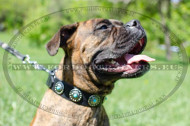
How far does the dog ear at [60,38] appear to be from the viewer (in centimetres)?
291

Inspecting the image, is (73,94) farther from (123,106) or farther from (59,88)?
(123,106)

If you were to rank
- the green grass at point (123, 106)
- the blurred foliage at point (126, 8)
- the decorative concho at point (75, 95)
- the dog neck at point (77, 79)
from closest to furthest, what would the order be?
the decorative concho at point (75, 95), the dog neck at point (77, 79), the green grass at point (123, 106), the blurred foliage at point (126, 8)

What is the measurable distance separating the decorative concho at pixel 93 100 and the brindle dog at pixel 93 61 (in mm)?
60

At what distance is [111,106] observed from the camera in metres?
6.08

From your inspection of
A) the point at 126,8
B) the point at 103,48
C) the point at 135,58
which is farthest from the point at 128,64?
the point at 126,8

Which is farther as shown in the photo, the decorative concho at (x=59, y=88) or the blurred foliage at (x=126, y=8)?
the blurred foliage at (x=126, y=8)

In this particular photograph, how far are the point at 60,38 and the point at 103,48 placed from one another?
481 millimetres

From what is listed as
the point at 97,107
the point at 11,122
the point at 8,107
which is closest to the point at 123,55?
the point at 97,107

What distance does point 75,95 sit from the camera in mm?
2836

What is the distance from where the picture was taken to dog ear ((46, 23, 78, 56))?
2912 mm

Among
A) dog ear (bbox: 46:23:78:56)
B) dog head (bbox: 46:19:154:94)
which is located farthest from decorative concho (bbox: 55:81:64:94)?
dog ear (bbox: 46:23:78:56)

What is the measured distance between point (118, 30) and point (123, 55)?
0.28 metres

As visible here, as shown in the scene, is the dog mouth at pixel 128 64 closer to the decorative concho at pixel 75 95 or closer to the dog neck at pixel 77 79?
the dog neck at pixel 77 79

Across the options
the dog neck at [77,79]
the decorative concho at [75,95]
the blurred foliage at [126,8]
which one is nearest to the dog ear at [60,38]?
the dog neck at [77,79]
